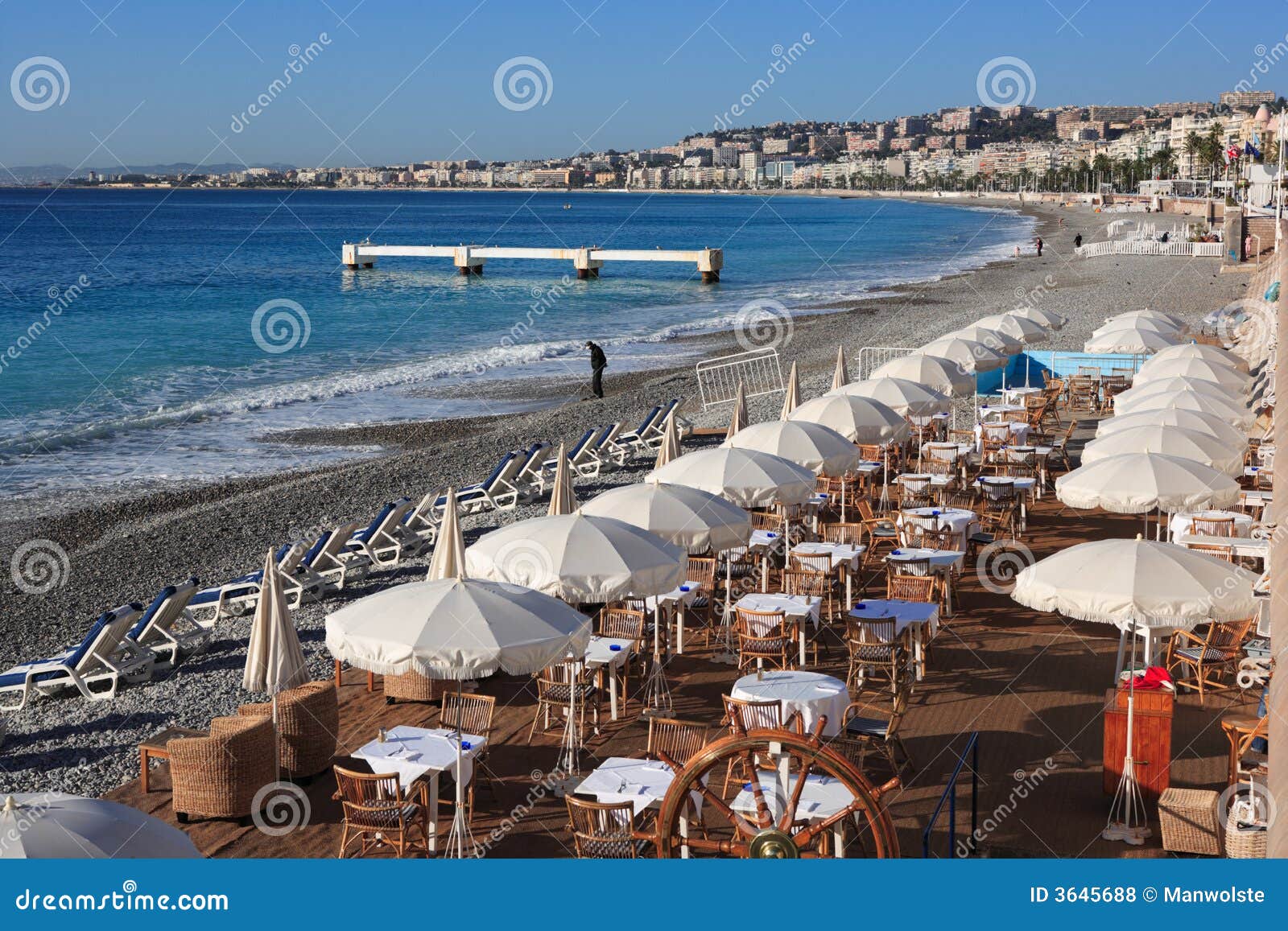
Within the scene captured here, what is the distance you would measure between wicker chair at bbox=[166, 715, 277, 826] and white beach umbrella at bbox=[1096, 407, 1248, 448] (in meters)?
7.47

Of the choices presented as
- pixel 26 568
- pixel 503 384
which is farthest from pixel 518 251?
pixel 26 568

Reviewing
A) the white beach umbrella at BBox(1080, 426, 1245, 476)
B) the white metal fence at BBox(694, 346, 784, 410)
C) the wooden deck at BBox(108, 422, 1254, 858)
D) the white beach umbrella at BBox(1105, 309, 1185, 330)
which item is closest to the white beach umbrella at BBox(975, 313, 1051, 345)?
the white beach umbrella at BBox(1105, 309, 1185, 330)

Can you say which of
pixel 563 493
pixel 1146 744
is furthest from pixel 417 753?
pixel 1146 744

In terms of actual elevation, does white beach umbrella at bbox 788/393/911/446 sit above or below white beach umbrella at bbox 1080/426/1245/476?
above

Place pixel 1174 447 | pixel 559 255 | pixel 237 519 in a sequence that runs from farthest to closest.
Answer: pixel 559 255
pixel 237 519
pixel 1174 447

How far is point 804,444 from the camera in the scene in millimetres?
10797

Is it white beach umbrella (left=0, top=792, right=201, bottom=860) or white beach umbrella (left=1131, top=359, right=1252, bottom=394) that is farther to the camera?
white beach umbrella (left=1131, top=359, right=1252, bottom=394)

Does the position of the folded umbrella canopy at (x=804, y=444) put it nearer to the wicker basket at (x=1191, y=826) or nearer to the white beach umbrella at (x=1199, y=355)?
the wicker basket at (x=1191, y=826)

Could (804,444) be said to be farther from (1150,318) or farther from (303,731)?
(1150,318)

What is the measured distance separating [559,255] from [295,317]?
20.6m

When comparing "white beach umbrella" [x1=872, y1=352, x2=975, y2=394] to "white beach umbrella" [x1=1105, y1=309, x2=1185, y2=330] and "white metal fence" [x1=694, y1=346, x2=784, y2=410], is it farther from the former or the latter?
"white metal fence" [x1=694, y1=346, x2=784, y2=410]

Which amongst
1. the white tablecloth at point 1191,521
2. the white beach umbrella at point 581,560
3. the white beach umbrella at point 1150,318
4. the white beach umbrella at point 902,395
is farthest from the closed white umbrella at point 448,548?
the white beach umbrella at point 1150,318

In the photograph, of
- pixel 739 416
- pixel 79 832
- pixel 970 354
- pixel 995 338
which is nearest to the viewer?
pixel 79 832

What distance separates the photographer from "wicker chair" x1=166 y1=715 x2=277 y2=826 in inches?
271
